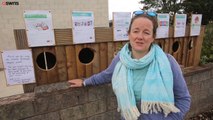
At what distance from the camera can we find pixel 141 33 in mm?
1407

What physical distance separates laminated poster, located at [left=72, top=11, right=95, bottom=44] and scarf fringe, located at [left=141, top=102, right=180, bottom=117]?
1133mm

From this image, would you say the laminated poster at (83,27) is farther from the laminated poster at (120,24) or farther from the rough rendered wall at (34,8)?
the rough rendered wall at (34,8)

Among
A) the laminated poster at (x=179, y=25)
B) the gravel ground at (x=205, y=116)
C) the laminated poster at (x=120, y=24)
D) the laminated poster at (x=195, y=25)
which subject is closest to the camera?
the laminated poster at (x=120, y=24)

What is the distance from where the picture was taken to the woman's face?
1400 millimetres

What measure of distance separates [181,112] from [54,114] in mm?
1427

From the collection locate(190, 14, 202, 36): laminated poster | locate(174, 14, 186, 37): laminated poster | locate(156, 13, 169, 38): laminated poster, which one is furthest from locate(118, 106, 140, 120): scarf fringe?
locate(190, 14, 202, 36): laminated poster

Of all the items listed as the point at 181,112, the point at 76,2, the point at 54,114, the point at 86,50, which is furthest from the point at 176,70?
the point at 76,2

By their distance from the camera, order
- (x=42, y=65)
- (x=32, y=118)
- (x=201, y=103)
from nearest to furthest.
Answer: (x=32, y=118), (x=42, y=65), (x=201, y=103)

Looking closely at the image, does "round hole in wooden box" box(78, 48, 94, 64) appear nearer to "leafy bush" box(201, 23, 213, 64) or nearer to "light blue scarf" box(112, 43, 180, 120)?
"light blue scarf" box(112, 43, 180, 120)

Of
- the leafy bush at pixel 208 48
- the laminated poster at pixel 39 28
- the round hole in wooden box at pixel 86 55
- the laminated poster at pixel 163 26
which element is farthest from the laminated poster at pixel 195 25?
the laminated poster at pixel 39 28

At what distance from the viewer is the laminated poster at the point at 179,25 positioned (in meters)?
2.92

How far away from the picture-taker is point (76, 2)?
6.82 m

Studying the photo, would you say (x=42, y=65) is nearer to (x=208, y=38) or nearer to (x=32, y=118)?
(x=32, y=118)

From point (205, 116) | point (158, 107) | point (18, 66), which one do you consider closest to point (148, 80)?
point (158, 107)
